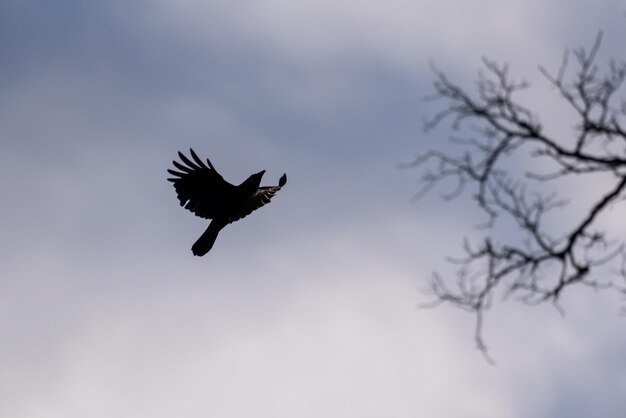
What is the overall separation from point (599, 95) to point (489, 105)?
2.51 feet

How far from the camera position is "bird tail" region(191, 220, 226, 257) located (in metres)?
11.8

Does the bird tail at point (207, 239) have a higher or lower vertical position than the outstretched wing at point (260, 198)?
lower

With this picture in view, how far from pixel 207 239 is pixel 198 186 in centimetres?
87

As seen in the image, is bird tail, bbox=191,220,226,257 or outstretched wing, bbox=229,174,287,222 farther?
outstretched wing, bbox=229,174,287,222

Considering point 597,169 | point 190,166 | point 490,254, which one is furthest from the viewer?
point 190,166

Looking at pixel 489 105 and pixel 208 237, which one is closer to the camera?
pixel 489 105

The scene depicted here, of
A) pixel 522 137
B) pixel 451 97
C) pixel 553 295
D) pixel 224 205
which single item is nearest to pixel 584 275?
pixel 553 295

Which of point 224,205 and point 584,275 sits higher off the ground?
point 224,205

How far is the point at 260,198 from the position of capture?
12.6 metres

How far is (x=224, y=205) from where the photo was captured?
39.5 feet

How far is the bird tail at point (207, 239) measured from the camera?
11805mm

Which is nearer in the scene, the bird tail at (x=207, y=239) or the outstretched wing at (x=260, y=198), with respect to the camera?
the bird tail at (x=207, y=239)

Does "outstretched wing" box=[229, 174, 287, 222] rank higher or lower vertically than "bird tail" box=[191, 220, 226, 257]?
higher

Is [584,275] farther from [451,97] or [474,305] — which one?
[451,97]
